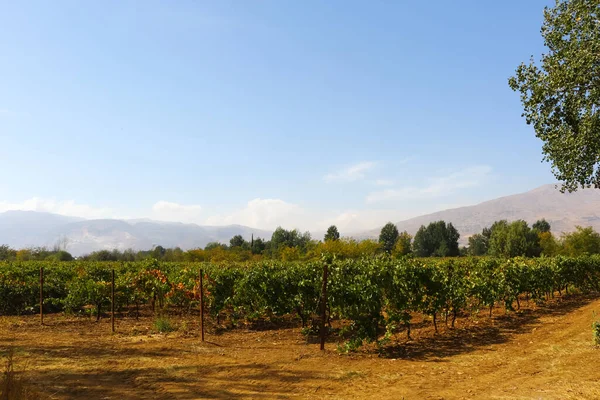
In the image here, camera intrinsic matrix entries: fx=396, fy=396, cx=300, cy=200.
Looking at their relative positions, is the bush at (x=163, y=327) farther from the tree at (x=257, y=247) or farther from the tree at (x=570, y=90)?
the tree at (x=257, y=247)

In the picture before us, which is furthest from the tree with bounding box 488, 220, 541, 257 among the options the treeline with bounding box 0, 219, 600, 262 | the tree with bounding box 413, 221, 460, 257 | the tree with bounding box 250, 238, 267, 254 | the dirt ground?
the dirt ground

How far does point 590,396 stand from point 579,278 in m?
21.1

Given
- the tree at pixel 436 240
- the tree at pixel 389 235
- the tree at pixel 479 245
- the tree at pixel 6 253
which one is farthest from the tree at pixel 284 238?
the tree at pixel 6 253

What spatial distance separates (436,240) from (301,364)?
367 ft

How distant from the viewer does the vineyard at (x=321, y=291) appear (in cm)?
1023

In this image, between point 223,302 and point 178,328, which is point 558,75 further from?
point 178,328

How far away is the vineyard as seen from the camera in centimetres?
1023

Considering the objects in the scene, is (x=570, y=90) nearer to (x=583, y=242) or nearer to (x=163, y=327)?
(x=163, y=327)

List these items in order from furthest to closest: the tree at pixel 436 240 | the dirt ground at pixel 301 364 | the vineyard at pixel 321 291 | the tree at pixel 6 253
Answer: the tree at pixel 436 240 → the tree at pixel 6 253 → the vineyard at pixel 321 291 → the dirt ground at pixel 301 364

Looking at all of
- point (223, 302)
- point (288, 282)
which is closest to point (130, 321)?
point (223, 302)

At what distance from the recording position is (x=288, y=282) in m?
12.8

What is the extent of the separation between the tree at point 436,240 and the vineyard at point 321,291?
9467 centimetres

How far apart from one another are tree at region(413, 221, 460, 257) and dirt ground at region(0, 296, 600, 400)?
10238 centimetres

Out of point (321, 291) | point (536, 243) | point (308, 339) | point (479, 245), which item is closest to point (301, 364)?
point (321, 291)
